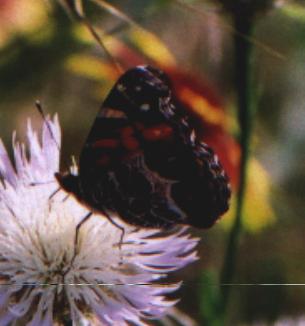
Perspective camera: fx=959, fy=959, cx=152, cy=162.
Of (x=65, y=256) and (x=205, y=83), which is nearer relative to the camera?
(x=65, y=256)

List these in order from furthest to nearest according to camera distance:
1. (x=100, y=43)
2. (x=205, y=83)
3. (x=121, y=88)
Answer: (x=205, y=83)
(x=100, y=43)
(x=121, y=88)

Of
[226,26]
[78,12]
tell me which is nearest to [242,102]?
[226,26]

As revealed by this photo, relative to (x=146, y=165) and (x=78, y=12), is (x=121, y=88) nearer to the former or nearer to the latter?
(x=146, y=165)

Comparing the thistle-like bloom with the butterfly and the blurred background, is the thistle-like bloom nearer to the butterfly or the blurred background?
the butterfly

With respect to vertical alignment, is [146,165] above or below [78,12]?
below

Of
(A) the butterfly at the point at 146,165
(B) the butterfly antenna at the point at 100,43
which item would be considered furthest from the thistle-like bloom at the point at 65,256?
(B) the butterfly antenna at the point at 100,43

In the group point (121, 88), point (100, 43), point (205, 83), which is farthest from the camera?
point (205, 83)

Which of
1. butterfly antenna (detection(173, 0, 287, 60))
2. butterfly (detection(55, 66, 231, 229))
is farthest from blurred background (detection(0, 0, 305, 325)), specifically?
butterfly (detection(55, 66, 231, 229))

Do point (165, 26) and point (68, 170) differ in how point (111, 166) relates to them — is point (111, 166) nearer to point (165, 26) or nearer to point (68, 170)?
point (68, 170)
